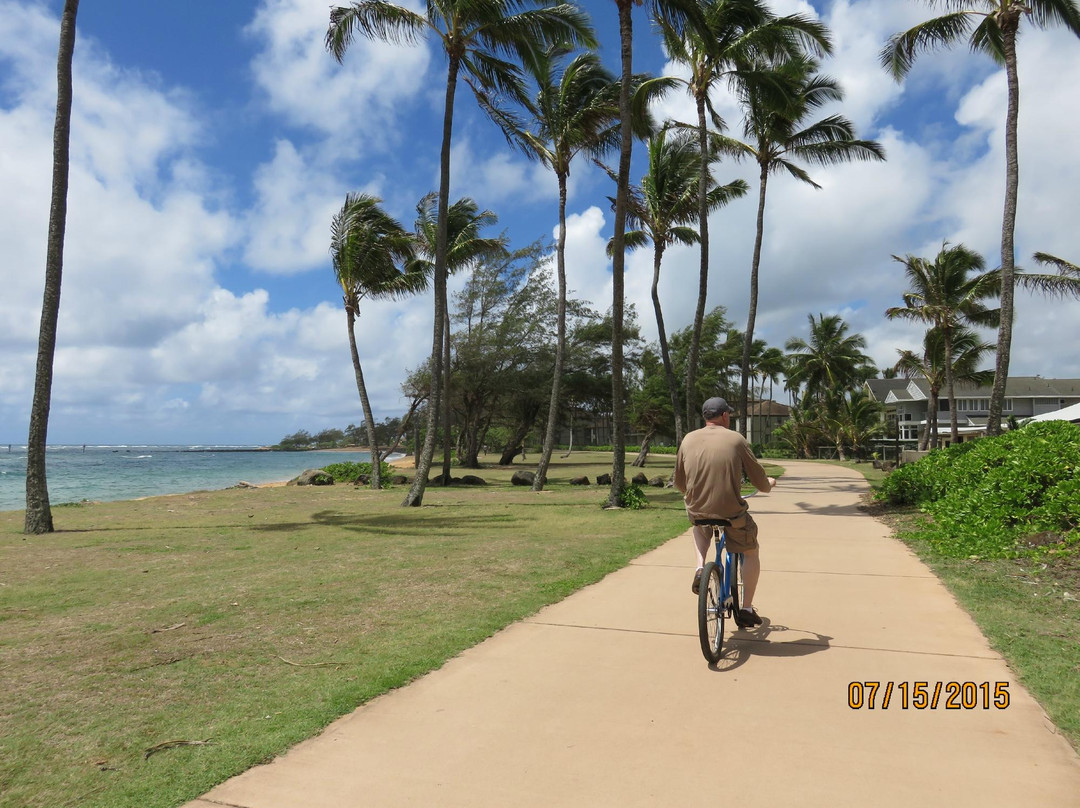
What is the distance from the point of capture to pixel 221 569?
26.8 feet

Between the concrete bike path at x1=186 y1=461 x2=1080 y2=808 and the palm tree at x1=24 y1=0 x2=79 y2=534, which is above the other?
the palm tree at x1=24 y1=0 x2=79 y2=534

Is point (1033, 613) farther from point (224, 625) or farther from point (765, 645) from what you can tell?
point (224, 625)

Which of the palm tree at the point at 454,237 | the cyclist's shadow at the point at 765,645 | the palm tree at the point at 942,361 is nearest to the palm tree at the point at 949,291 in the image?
the palm tree at the point at 942,361

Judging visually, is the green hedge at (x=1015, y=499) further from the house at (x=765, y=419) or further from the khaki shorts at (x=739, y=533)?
the house at (x=765, y=419)

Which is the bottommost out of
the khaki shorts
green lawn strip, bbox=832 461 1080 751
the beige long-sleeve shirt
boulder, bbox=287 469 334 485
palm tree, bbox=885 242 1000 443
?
boulder, bbox=287 469 334 485

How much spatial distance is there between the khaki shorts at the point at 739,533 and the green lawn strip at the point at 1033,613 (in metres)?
1.69

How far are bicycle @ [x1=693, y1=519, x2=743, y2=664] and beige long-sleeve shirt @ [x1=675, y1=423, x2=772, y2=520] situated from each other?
9 centimetres

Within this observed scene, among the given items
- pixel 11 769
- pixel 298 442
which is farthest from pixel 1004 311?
pixel 298 442

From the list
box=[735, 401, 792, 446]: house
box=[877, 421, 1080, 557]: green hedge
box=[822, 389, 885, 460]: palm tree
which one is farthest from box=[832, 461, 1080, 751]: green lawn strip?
box=[735, 401, 792, 446]: house

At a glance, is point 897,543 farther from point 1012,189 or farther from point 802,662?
point 1012,189

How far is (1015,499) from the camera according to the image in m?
9.45

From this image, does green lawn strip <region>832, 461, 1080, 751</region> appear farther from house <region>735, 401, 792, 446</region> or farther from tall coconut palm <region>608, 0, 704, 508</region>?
house <region>735, 401, 792, 446</region>

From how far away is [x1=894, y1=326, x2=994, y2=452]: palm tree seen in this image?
38.5 m

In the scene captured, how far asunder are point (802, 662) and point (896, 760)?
1.36 metres
